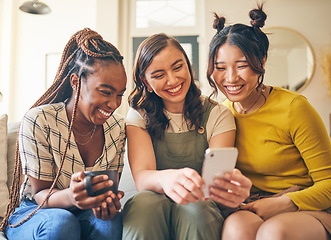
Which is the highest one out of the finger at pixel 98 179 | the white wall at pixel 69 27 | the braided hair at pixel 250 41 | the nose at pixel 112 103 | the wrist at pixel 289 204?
the white wall at pixel 69 27

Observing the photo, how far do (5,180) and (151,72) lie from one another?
896 millimetres

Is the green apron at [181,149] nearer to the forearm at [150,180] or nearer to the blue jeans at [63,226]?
the forearm at [150,180]

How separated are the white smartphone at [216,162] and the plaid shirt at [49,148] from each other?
20.1 inches

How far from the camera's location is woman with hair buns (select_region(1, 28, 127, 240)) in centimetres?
109

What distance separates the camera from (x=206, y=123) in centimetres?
140

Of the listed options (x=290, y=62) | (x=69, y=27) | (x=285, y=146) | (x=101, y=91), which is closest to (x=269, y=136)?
(x=285, y=146)

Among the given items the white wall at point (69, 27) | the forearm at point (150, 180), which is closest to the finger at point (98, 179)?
the forearm at point (150, 180)

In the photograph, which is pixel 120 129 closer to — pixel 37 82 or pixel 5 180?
pixel 5 180

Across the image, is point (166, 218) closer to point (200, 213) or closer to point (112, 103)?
point (200, 213)

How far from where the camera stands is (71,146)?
125 cm

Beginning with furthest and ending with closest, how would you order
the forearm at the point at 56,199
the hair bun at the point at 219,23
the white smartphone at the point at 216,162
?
the hair bun at the point at 219,23, the forearm at the point at 56,199, the white smartphone at the point at 216,162

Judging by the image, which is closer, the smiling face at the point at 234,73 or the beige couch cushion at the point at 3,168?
the smiling face at the point at 234,73

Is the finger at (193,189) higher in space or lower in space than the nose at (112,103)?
lower

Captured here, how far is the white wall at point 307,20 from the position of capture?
367cm
